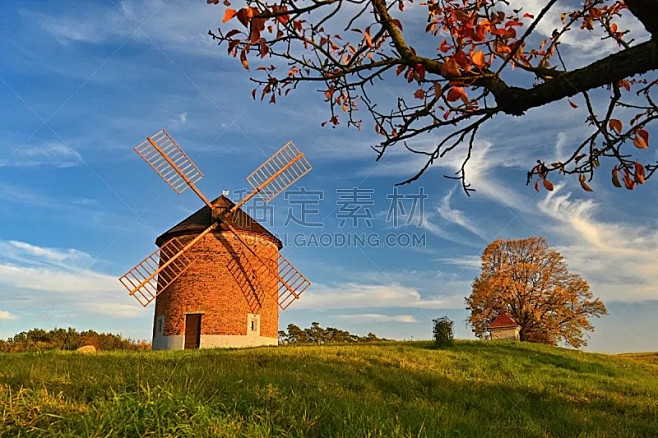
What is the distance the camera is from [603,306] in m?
27.2

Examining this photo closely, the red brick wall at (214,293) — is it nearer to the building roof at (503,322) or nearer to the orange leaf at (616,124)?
the building roof at (503,322)

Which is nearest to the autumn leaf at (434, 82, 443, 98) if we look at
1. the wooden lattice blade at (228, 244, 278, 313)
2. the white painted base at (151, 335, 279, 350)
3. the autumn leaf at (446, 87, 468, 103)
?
the autumn leaf at (446, 87, 468, 103)

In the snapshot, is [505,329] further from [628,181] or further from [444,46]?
[444,46]

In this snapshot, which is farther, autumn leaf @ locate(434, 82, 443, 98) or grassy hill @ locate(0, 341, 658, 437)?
grassy hill @ locate(0, 341, 658, 437)

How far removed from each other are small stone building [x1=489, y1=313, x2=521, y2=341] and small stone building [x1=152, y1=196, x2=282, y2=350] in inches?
451

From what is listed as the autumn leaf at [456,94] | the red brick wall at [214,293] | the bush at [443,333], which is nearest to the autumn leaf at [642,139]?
the autumn leaf at [456,94]

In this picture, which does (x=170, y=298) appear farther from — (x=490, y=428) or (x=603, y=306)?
(x=603, y=306)

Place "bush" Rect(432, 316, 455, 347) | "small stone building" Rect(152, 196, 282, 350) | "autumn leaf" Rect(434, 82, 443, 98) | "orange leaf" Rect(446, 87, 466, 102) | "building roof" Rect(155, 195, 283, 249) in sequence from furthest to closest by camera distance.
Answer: "building roof" Rect(155, 195, 283, 249), "small stone building" Rect(152, 196, 282, 350), "bush" Rect(432, 316, 455, 347), "autumn leaf" Rect(434, 82, 443, 98), "orange leaf" Rect(446, 87, 466, 102)

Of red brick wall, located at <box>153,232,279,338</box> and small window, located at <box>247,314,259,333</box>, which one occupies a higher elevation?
red brick wall, located at <box>153,232,279,338</box>

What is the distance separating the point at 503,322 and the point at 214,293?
1485 centimetres

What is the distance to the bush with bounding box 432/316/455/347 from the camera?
51.9 ft

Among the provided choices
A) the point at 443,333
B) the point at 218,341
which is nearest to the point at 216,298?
the point at 218,341

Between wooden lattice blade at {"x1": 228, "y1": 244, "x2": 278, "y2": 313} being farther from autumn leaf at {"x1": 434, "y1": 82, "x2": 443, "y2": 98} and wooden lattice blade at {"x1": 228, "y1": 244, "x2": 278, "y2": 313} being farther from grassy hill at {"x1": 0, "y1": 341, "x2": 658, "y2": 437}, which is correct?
autumn leaf at {"x1": 434, "y1": 82, "x2": 443, "y2": 98}

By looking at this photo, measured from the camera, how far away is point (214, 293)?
2141cm
